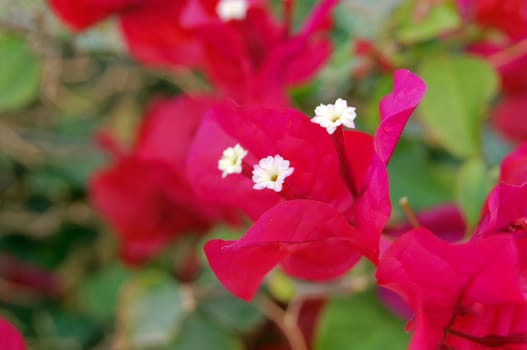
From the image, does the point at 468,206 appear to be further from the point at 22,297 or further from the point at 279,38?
the point at 22,297

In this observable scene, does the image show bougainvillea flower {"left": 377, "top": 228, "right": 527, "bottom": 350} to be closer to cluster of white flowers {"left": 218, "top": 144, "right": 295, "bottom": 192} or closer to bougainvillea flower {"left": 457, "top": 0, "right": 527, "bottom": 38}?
cluster of white flowers {"left": 218, "top": 144, "right": 295, "bottom": 192}

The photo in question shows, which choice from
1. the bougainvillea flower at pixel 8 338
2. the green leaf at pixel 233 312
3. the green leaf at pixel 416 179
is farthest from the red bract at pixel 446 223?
the bougainvillea flower at pixel 8 338

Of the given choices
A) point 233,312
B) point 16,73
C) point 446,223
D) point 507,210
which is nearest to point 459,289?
point 507,210

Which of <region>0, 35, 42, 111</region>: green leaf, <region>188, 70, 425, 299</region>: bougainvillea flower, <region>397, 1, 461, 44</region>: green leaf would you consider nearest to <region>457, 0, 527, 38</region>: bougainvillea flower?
<region>397, 1, 461, 44</region>: green leaf

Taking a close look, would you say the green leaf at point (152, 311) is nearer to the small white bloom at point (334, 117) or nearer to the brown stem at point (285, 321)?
the brown stem at point (285, 321)

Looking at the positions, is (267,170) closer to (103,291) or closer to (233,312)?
(233,312)

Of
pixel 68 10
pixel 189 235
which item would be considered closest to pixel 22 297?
pixel 189 235
